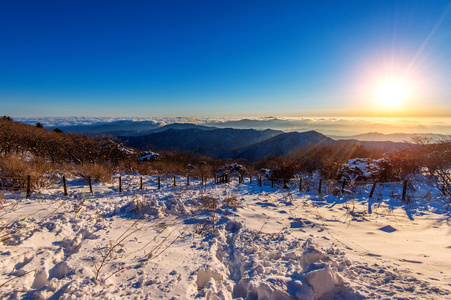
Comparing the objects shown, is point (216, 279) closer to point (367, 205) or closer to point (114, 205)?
point (114, 205)

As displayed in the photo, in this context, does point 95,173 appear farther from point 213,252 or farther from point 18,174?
point 213,252

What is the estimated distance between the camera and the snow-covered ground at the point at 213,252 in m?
2.41

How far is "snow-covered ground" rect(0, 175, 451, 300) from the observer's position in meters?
2.41

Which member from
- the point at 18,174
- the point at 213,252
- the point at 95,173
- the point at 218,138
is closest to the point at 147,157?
the point at 95,173

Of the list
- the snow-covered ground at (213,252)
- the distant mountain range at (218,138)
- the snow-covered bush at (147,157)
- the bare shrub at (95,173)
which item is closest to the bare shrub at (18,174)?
the snow-covered ground at (213,252)

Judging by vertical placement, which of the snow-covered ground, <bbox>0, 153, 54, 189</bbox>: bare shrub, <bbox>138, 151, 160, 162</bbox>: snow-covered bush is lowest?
<bbox>138, 151, 160, 162</bbox>: snow-covered bush

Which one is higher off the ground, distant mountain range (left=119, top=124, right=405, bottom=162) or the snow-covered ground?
the snow-covered ground

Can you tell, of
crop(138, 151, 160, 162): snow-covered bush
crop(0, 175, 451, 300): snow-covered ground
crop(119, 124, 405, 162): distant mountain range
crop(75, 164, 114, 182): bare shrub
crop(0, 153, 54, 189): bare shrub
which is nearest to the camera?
crop(0, 175, 451, 300): snow-covered ground

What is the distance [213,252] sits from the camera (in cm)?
367

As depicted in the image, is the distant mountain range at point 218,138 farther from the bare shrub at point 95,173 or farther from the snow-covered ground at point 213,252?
the snow-covered ground at point 213,252

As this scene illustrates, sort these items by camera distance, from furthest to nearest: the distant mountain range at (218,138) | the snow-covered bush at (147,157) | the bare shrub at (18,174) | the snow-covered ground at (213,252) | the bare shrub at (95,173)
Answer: the distant mountain range at (218,138), the snow-covered bush at (147,157), the bare shrub at (95,173), the bare shrub at (18,174), the snow-covered ground at (213,252)

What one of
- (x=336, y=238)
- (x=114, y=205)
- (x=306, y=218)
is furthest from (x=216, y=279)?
(x=114, y=205)

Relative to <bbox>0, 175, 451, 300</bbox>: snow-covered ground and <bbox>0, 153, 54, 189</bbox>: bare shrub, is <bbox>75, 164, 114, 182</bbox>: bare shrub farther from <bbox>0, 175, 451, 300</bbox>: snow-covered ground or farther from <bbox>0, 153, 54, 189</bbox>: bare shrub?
<bbox>0, 175, 451, 300</bbox>: snow-covered ground

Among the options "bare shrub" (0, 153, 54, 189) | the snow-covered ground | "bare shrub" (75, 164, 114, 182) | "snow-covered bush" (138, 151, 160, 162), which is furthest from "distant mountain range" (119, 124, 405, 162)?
"bare shrub" (0, 153, 54, 189)
